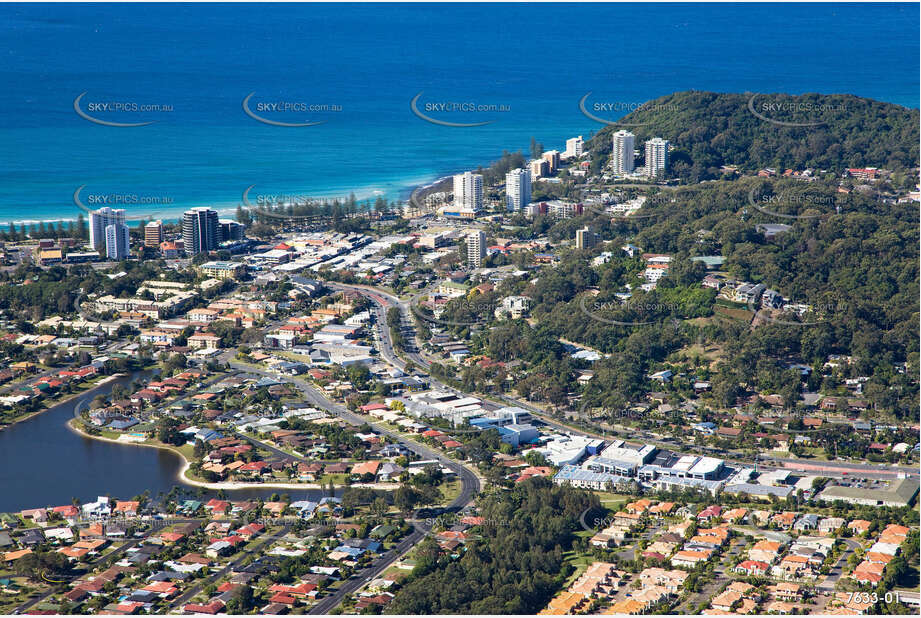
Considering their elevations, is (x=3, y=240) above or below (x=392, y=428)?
above

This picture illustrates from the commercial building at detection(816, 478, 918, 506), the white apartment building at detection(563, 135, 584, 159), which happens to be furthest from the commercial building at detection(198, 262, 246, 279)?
the commercial building at detection(816, 478, 918, 506)

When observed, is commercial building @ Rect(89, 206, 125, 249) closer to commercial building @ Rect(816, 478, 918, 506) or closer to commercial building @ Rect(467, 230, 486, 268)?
commercial building @ Rect(467, 230, 486, 268)

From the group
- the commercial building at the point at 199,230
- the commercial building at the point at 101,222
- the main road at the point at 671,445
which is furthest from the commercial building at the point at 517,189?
the commercial building at the point at 101,222

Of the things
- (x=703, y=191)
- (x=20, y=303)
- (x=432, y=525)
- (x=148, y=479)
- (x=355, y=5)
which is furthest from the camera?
(x=355, y=5)

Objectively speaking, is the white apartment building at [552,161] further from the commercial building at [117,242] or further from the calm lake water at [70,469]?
the calm lake water at [70,469]

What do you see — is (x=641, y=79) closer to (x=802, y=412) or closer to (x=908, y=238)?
(x=908, y=238)

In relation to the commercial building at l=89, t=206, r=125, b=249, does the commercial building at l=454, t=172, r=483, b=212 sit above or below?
above

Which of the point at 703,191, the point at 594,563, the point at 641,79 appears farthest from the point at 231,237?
the point at 641,79

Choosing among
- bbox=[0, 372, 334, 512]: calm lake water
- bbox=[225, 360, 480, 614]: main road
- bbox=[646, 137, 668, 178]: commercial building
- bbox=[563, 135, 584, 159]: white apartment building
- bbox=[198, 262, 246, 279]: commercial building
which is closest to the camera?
bbox=[225, 360, 480, 614]: main road
